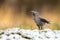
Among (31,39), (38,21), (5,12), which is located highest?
(5,12)

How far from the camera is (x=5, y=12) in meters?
8.05

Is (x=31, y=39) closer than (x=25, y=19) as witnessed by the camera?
Yes

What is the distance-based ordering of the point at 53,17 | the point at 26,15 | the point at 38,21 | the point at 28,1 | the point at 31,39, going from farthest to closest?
the point at 28,1, the point at 26,15, the point at 53,17, the point at 38,21, the point at 31,39

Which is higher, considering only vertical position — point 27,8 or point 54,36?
point 27,8

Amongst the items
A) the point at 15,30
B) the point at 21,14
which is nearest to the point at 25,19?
the point at 21,14

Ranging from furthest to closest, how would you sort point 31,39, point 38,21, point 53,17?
point 53,17 < point 38,21 < point 31,39

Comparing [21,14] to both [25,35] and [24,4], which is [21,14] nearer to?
[24,4]

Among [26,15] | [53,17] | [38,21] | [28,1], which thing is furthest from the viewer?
[28,1]

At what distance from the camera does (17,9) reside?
9.03m

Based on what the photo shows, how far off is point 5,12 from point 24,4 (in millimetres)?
1088

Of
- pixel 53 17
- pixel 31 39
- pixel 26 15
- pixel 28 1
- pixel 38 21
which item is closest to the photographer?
pixel 31 39

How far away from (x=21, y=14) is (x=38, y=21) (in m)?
3.38

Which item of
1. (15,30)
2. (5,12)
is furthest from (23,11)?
(15,30)

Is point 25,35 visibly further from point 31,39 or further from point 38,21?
point 38,21
